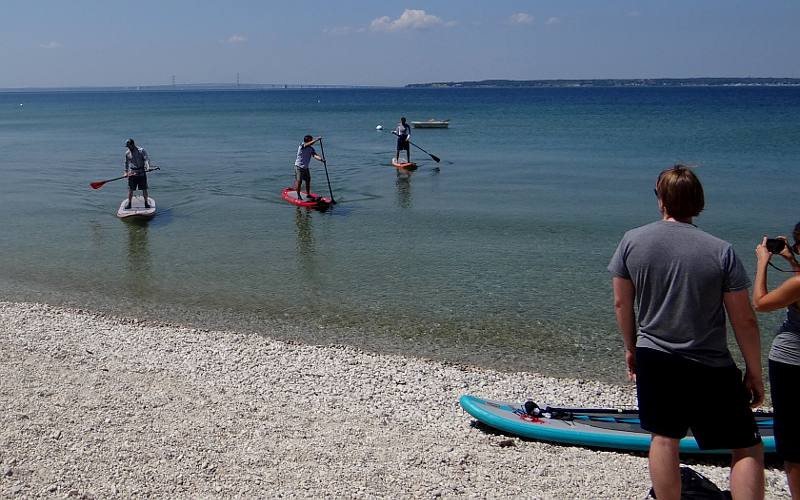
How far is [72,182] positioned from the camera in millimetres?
27172

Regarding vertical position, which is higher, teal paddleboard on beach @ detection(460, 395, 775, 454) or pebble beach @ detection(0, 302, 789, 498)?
teal paddleboard on beach @ detection(460, 395, 775, 454)

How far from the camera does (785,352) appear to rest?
423 cm

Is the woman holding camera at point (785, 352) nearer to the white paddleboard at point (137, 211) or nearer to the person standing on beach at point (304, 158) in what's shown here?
the person standing on beach at point (304, 158)

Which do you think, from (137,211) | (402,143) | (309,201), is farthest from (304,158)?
(402,143)

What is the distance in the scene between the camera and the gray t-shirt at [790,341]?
4.18m

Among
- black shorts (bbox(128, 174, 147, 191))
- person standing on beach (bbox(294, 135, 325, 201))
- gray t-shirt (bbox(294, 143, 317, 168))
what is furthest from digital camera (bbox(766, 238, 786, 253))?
black shorts (bbox(128, 174, 147, 191))

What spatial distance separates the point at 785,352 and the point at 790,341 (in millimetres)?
73

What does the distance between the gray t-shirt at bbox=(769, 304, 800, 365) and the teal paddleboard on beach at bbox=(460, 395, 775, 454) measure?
2.15 m

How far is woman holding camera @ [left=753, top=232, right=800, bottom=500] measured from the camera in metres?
4.16

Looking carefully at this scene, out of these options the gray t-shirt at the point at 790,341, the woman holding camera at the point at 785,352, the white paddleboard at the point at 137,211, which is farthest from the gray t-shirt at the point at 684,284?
the white paddleboard at the point at 137,211

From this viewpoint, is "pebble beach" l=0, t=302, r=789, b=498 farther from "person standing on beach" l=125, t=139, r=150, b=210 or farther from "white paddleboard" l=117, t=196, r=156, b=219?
"white paddleboard" l=117, t=196, r=156, b=219

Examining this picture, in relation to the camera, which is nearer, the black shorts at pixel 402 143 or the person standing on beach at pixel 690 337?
the person standing on beach at pixel 690 337

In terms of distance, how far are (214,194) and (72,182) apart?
6696 mm

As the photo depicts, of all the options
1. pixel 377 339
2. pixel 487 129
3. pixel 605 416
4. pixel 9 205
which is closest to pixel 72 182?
pixel 9 205
